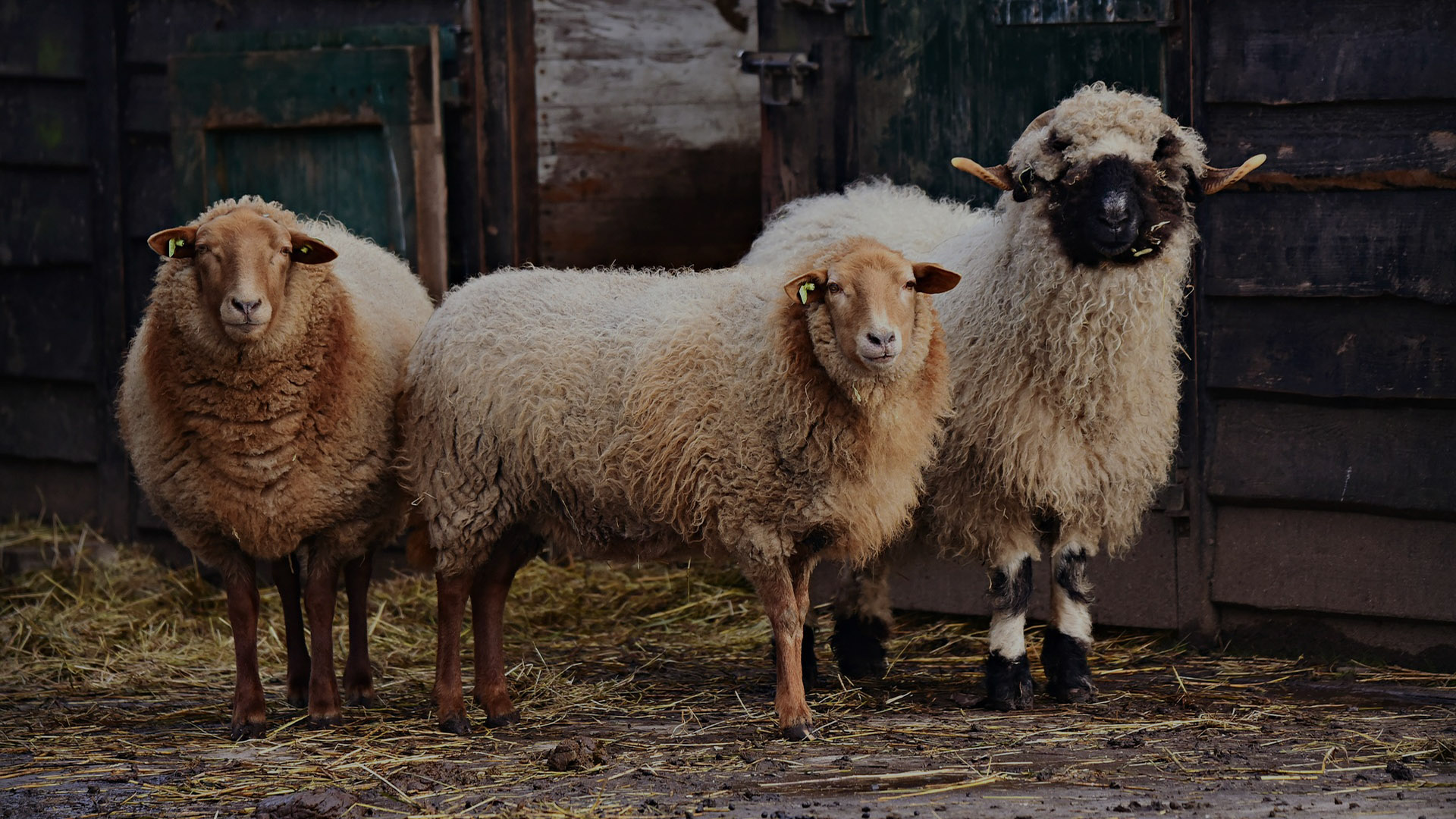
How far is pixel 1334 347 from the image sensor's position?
6652 millimetres

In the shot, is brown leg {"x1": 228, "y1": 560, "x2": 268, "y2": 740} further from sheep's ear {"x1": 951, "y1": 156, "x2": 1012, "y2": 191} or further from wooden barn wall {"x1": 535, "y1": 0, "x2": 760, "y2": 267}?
wooden barn wall {"x1": 535, "y1": 0, "x2": 760, "y2": 267}

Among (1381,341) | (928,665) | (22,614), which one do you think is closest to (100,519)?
(22,614)

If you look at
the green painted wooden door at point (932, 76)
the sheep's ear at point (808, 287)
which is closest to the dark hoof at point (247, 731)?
the sheep's ear at point (808, 287)

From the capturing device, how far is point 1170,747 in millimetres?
5363

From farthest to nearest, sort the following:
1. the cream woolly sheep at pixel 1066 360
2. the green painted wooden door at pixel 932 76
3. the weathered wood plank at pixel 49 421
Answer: the weathered wood plank at pixel 49 421 < the green painted wooden door at pixel 932 76 < the cream woolly sheep at pixel 1066 360

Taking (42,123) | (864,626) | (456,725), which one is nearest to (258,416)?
(456,725)

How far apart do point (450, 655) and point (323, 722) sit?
0.52m

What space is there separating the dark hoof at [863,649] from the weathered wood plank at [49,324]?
4.88 metres

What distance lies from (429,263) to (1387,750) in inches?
190

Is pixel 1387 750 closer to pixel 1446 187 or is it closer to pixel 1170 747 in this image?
pixel 1170 747

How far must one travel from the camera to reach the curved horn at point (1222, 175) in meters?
5.88

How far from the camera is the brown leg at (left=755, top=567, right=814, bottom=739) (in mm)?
5531

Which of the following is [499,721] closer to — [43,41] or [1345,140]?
[1345,140]

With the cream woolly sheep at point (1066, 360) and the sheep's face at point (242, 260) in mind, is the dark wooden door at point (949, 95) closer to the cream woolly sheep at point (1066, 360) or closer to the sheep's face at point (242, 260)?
the cream woolly sheep at point (1066, 360)
